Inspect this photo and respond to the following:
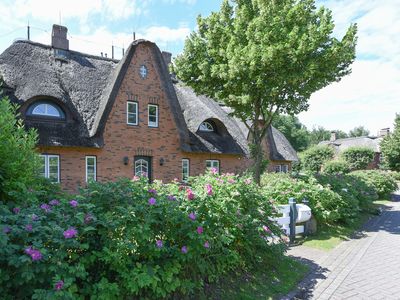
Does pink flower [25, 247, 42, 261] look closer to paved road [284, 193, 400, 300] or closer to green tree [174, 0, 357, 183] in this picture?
paved road [284, 193, 400, 300]

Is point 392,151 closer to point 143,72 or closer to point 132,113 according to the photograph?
point 143,72

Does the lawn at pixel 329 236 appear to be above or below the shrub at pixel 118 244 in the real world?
below

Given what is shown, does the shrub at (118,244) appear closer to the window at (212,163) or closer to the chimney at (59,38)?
the window at (212,163)

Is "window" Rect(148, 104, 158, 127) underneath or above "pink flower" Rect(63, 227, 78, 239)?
above

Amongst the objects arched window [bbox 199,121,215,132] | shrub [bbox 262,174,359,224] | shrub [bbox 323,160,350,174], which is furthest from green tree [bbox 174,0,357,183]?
shrub [bbox 323,160,350,174]

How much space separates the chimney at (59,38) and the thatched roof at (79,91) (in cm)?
39

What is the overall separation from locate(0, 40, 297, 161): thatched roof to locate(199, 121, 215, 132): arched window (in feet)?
1.38

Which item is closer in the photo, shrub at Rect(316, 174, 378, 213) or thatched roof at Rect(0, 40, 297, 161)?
shrub at Rect(316, 174, 378, 213)

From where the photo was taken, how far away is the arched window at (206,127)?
1961 cm

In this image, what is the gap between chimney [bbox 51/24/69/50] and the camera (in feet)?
56.6

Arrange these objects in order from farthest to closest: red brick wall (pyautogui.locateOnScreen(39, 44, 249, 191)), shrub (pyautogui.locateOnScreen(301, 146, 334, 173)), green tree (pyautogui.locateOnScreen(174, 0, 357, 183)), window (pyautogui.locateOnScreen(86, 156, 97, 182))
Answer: shrub (pyautogui.locateOnScreen(301, 146, 334, 173))
window (pyautogui.locateOnScreen(86, 156, 97, 182))
red brick wall (pyautogui.locateOnScreen(39, 44, 249, 191))
green tree (pyautogui.locateOnScreen(174, 0, 357, 183))

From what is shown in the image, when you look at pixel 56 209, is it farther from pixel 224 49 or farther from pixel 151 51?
pixel 151 51

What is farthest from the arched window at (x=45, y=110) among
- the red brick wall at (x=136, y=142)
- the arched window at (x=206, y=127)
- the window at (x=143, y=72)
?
the arched window at (x=206, y=127)

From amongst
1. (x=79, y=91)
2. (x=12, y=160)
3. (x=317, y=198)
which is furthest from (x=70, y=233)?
(x=79, y=91)
